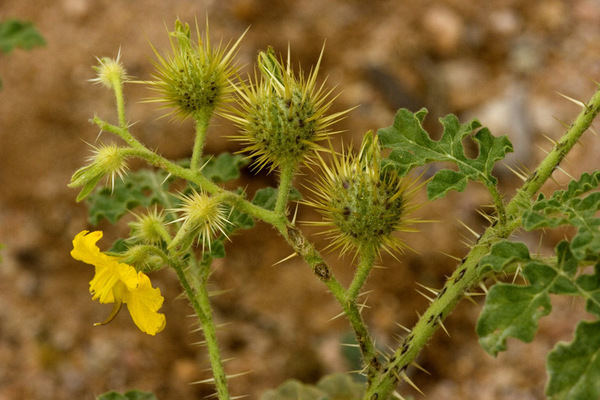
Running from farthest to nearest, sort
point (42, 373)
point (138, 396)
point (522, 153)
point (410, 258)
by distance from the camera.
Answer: point (522, 153)
point (410, 258)
point (42, 373)
point (138, 396)

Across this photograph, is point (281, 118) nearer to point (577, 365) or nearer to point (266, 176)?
point (577, 365)

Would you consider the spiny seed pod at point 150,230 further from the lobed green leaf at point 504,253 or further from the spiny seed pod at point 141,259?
the lobed green leaf at point 504,253

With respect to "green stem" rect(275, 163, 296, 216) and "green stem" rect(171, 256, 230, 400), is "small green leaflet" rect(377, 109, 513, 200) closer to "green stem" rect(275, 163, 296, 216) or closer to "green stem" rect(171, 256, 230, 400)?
"green stem" rect(275, 163, 296, 216)

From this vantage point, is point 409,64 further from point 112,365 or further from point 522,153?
point 112,365

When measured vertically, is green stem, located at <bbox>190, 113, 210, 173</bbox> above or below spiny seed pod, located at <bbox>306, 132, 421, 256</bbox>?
below

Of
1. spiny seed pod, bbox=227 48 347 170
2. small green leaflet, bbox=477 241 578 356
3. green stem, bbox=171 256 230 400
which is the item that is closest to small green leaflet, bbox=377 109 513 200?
spiny seed pod, bbox=227 48 347 170

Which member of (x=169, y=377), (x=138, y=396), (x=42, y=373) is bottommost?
(x=42, y=373)

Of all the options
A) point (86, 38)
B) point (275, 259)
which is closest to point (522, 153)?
point (275, 259)
